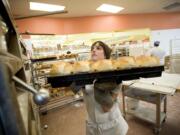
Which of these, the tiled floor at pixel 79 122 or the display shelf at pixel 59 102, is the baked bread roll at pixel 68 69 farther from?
the display shelf at pixel 59 102

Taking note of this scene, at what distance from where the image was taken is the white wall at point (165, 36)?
220 inches

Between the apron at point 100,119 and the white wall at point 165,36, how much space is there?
5.00 m

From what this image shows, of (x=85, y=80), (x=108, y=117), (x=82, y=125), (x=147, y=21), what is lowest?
(x=82, y=125)

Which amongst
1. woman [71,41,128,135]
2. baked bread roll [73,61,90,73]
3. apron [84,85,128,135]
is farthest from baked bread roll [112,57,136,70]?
apron [84,85,128,135]

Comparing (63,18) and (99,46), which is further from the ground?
(63,18)

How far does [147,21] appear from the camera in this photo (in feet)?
17.8

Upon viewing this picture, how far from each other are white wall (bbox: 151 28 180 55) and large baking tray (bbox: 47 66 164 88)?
205 inches

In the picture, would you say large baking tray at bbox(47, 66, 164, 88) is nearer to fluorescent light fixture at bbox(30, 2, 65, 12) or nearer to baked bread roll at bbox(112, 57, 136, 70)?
baked bread roll at bbox(112, 57, 136, 70)

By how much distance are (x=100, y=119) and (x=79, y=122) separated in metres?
1.76

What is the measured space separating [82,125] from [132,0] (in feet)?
10.2

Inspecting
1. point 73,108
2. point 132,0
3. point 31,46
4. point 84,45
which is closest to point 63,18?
point 84,45

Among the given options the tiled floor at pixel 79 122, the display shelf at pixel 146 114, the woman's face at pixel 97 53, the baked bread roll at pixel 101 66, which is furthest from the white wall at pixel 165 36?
the baked bread roll at pixel 101 66

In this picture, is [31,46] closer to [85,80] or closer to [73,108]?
[73,108]

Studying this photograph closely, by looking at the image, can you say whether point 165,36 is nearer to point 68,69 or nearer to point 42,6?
point 42,6
